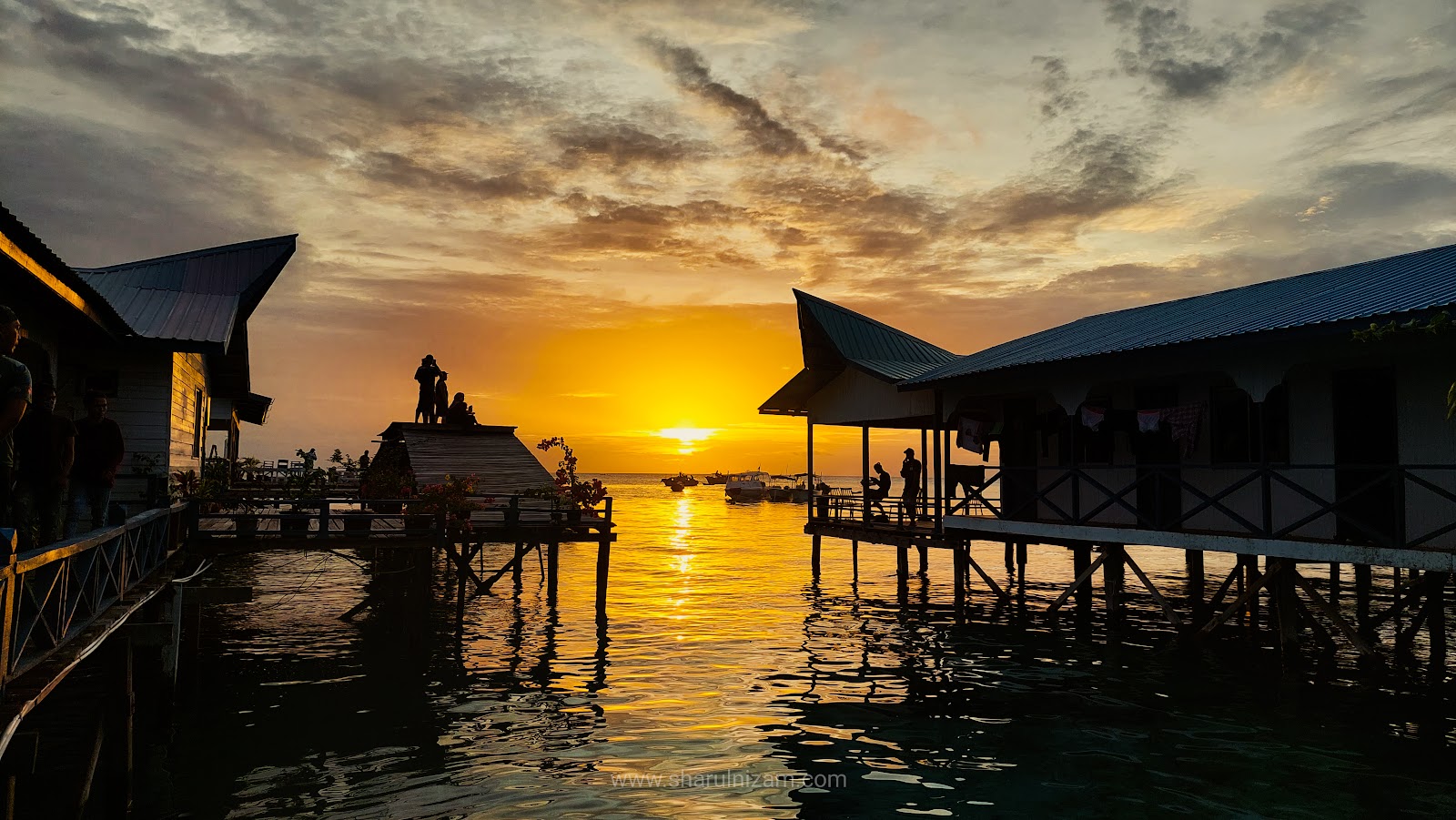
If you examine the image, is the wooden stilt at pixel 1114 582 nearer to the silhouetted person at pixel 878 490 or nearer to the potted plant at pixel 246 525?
the silhouetted person at pixel 878 490

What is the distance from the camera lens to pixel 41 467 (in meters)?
9.61

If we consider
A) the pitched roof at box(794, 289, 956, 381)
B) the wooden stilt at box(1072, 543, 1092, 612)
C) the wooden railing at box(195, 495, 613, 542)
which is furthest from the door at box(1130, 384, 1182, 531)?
the wooden railing at box(195, 495, 613, 542)

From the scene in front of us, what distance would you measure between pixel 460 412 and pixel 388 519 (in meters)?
6.30

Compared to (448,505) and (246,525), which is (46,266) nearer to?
(246,525)

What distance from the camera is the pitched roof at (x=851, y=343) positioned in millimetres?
26625

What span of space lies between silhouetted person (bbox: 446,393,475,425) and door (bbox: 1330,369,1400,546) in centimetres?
1963

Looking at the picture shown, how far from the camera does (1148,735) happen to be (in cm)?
1255

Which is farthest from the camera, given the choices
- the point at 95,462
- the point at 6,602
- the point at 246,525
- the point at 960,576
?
the point at 960,576

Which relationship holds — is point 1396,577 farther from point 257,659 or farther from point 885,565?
point 257,659

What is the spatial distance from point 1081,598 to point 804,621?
647 cm

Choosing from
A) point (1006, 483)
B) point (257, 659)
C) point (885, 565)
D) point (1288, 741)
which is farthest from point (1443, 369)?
point (885, 565)

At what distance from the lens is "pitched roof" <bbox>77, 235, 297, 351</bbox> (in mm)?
16328

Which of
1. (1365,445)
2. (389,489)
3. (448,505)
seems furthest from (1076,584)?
(389,489)

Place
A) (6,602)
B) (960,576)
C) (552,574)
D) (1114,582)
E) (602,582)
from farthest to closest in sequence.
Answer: (552,574) → (960,576) → (602,582) → (1114,582) → (6,602)
